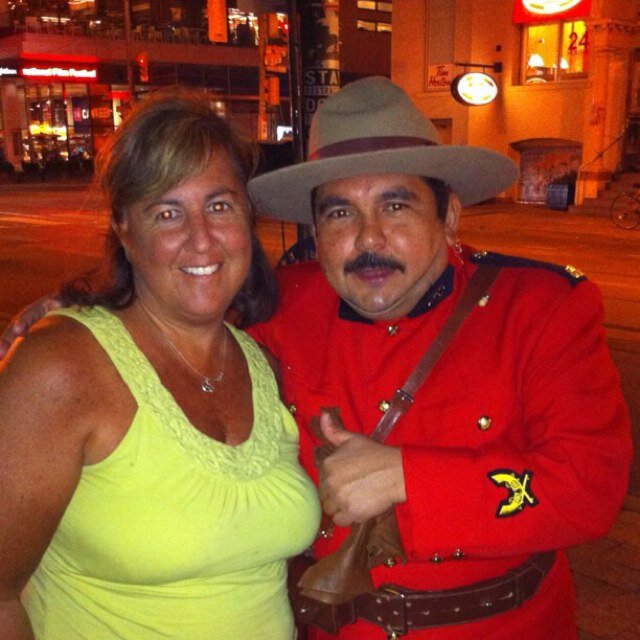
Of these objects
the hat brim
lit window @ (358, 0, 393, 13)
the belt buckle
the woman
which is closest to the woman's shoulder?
the woman

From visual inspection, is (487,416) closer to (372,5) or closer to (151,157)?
(151,157)

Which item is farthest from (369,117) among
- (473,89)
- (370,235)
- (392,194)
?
(473,89)

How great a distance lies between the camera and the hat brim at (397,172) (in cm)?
202

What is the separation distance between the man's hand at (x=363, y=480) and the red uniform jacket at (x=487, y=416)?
31 mm

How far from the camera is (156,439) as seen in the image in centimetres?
174

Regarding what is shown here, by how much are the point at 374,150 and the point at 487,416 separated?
785 millimetres

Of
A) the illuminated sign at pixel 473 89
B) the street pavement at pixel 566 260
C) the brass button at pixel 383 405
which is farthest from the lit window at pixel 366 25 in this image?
the brass button at pixel 383 405

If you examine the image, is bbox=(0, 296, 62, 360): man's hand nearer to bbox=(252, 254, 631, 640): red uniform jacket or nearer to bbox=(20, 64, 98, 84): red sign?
bbox=(252, 254, 631, 640): red uniform jacket

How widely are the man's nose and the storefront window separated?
20.9 meters

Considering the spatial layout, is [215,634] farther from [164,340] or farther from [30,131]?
[30,131]

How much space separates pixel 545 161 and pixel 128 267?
21941mm

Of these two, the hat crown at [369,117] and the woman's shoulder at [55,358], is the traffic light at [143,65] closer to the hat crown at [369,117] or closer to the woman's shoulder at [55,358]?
the hat crown at [369,117]

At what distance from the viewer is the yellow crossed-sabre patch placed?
165 centimetres

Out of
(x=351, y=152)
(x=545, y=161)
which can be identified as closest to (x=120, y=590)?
(x=351, y=152)
